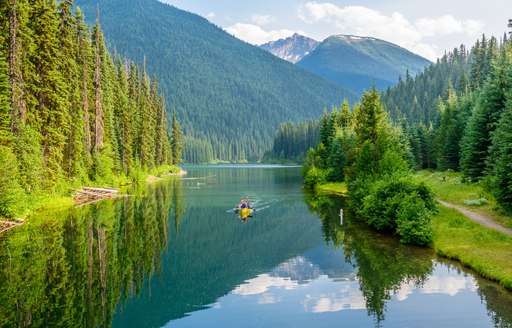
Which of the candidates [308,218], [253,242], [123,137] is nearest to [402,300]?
[253,242]

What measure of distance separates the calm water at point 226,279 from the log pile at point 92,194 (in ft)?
41.1

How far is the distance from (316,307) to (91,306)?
957cm

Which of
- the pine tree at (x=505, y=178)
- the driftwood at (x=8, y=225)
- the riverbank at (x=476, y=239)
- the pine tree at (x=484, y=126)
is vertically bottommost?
the riverbank at (x=476, y=239)

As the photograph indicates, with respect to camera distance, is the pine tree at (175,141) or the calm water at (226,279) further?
the pine tree at (175,141)

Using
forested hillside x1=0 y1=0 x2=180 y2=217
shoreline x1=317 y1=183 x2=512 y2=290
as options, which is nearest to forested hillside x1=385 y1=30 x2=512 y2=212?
shoreline x1=317 y1=183 x2=512 y2=290

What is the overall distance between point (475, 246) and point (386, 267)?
609 centimetres

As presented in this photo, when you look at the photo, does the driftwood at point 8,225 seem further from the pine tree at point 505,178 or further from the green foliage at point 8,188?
the pine tree at point 505,178

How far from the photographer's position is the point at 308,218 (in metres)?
44.7

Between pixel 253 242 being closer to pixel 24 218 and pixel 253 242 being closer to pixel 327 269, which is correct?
pixel 327 269

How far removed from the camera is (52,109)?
161 feet

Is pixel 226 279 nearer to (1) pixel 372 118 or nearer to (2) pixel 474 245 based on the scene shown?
(2) pixel 474 245

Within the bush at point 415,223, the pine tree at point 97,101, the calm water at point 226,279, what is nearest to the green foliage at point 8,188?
the calm water at point 226,279

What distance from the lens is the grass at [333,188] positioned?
68.9 meters

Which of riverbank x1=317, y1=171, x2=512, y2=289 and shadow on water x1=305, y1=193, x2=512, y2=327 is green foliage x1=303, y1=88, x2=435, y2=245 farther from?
riverbank x1=317, y1=171, x2=512, y2=289
